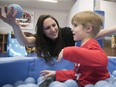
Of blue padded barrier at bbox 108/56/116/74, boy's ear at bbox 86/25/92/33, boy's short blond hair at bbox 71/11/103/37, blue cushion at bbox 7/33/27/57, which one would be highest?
boy's short blond hair at bbox 71/11/103/37

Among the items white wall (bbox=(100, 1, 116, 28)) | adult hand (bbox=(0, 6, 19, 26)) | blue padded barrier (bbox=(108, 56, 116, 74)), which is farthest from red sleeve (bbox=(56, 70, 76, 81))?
white wall (bbox=(100, 1, 116, 28))

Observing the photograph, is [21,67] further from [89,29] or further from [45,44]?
[89,29]

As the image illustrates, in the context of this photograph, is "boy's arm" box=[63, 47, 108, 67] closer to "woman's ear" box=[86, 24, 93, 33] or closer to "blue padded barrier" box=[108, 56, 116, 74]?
"woman's ear" box=[86, 24, 93, 33]

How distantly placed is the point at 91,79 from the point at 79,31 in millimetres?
209

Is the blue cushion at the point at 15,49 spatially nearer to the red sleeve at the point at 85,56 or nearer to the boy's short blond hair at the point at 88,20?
the boy's short blond hair at the point at 88,20

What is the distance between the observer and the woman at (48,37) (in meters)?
1.06

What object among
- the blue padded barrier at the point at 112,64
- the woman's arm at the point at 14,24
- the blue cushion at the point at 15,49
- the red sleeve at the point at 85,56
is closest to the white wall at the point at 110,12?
the blue cushion at the point at 15,49

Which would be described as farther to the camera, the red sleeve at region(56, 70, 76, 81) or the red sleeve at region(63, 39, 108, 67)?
the red sleeve at region(56, 70, 76, 81)

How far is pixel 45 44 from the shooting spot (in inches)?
44.6

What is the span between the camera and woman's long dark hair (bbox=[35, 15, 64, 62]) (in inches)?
43.4

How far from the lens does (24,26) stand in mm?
4992

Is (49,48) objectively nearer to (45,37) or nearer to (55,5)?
(45,37)

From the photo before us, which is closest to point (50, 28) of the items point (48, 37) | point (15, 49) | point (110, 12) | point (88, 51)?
point (48, 37)

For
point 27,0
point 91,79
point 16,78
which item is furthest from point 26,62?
point 27,0
